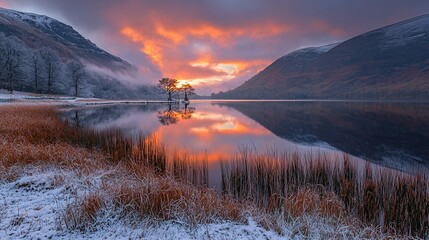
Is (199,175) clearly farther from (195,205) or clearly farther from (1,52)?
(1,52)

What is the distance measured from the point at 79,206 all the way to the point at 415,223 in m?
9.48

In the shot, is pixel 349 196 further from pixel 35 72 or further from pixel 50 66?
pixel 50 66

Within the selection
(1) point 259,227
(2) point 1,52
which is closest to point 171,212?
(1) point 259,227

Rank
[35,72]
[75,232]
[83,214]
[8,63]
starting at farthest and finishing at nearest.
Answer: [35,72]
[8,63]
[83,214]
[75,232]

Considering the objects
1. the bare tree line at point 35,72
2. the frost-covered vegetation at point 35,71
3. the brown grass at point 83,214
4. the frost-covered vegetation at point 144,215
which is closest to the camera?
the frost-covered vegetation at point 144,215

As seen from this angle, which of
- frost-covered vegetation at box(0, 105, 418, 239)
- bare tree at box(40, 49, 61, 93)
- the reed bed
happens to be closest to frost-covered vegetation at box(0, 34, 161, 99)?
bare tree at box(40, 49, 61, 93)

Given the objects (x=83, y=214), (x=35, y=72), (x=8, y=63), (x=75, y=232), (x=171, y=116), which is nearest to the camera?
(x=75, y=232)

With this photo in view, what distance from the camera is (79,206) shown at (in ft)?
20.4

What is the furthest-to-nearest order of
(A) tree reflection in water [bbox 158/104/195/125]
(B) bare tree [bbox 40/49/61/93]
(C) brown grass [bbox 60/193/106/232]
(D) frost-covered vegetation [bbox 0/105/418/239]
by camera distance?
(B) bare tree [bbox 40/49/61/93]
(A) tree reflection in water [bbox 158/104/195/125]
(C) brown grass [bbox 60/193/106/232]
(D) frost-covered vegetation [bbox 0/105/418/239]

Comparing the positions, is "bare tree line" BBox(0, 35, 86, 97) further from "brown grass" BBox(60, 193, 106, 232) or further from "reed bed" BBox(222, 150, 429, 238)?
"reed bed" BBox(222, 150, 429, 238)

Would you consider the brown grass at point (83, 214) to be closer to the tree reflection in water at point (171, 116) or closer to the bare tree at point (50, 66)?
the tree reflection in water at point (171, 116)

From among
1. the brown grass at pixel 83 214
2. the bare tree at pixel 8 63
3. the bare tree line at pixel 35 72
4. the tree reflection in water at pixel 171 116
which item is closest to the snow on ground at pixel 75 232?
the brown grass at pixel 83 214

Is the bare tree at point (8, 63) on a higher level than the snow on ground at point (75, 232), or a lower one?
higher

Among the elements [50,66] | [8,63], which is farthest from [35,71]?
[8,63]
